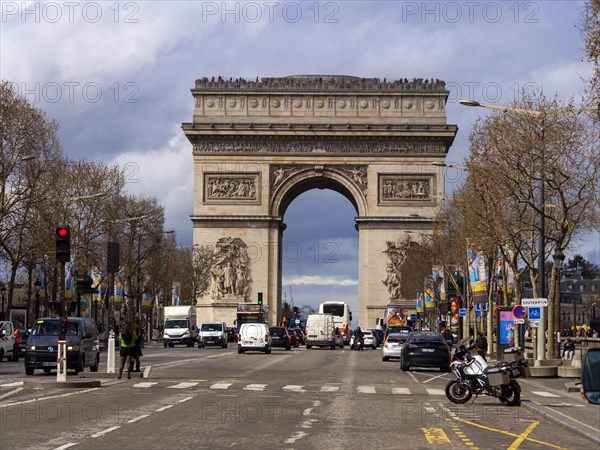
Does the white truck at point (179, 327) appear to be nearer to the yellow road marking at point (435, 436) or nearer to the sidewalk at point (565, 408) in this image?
the sidewalk at point (565, 408)

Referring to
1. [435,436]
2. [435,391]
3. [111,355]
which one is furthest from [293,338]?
[435,436]

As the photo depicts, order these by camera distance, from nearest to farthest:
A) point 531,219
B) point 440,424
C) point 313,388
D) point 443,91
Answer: point 440,424, point 313,388, point 531,219, point 443,91

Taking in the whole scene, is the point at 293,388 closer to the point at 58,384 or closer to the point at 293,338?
the point at 58,384

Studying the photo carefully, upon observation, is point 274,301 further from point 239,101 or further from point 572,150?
point 572,150

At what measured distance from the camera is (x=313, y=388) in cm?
3353

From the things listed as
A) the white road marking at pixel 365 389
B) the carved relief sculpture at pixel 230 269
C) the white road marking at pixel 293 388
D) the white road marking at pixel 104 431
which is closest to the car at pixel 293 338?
the carved relief sculpture at pixel 230 269

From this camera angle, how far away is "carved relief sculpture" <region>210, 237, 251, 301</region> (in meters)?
105

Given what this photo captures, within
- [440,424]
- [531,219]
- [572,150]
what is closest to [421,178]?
[531,219]

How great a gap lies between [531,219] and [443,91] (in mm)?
51548

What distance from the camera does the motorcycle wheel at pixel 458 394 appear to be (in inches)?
1098

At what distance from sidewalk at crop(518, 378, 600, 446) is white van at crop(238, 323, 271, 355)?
32.5 meters

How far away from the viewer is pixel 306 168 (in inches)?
4158

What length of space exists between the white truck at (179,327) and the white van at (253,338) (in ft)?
73.6

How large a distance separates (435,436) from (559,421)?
371 cm
